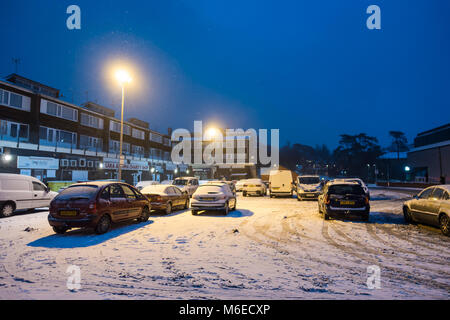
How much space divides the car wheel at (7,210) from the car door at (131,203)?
6.22m

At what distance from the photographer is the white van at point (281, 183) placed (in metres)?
21.4

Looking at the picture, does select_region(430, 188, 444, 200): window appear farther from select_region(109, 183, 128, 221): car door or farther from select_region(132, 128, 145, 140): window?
select_region(132, 128, 145, 140): window

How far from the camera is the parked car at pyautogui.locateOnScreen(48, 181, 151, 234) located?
7633 mm

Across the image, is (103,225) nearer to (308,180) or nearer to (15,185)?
(15,185)

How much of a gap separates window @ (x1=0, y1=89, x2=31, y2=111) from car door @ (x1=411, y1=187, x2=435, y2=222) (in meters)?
30.2

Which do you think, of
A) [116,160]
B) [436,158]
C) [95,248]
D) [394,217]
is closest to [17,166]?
[116,160]

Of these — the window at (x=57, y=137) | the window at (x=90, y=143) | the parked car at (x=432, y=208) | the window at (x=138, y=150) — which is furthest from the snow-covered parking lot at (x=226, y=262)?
the window at (x=138, y=150)

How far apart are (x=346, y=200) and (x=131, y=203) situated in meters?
8.39

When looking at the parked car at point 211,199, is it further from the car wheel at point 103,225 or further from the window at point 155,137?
the window at point 155,137

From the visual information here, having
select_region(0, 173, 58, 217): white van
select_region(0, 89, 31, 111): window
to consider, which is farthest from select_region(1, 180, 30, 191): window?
Result: select_region(0, 89, 31, 111): window

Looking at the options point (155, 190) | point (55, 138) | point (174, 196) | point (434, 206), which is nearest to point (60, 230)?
point (155, 190)

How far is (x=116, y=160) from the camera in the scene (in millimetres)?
34031

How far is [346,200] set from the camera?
1065 centimetres
